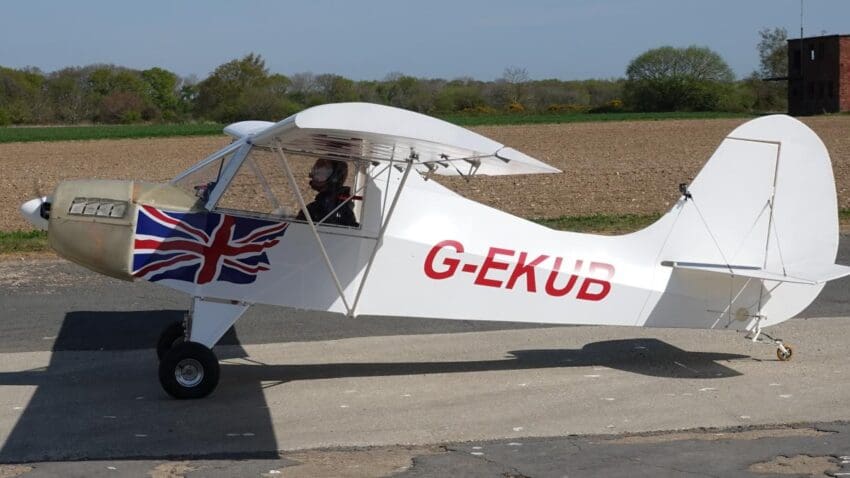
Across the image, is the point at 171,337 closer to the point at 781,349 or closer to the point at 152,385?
the point at 152,385

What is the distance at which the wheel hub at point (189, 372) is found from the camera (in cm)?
798

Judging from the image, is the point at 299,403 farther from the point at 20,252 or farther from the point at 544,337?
the point at 20,252

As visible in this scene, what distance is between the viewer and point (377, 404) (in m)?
7.92

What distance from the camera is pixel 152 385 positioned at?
8.50 meters

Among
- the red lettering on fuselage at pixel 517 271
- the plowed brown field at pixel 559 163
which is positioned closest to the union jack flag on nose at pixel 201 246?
the red lettering on fuselage at pixel 517 271

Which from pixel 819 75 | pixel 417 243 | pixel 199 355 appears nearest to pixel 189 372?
pixel 199 355

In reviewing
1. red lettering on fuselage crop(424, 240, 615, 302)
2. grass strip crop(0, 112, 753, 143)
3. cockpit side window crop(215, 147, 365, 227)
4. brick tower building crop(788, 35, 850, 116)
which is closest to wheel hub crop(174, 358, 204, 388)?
cockpit side window crop(215, 147, 365, 227)

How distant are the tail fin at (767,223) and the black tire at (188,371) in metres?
3.77

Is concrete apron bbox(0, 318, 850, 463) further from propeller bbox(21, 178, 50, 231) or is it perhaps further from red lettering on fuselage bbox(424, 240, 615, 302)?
propeller bbox(21, 178, 50, 231)

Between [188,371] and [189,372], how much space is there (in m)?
0.01

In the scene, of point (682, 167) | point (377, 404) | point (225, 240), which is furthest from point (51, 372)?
point (682, 167)

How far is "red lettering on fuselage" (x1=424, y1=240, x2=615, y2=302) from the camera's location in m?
8.41

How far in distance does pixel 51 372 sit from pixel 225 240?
6.75 ft

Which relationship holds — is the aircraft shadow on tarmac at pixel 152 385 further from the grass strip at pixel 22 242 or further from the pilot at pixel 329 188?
the grass strip at pixel 22 242
